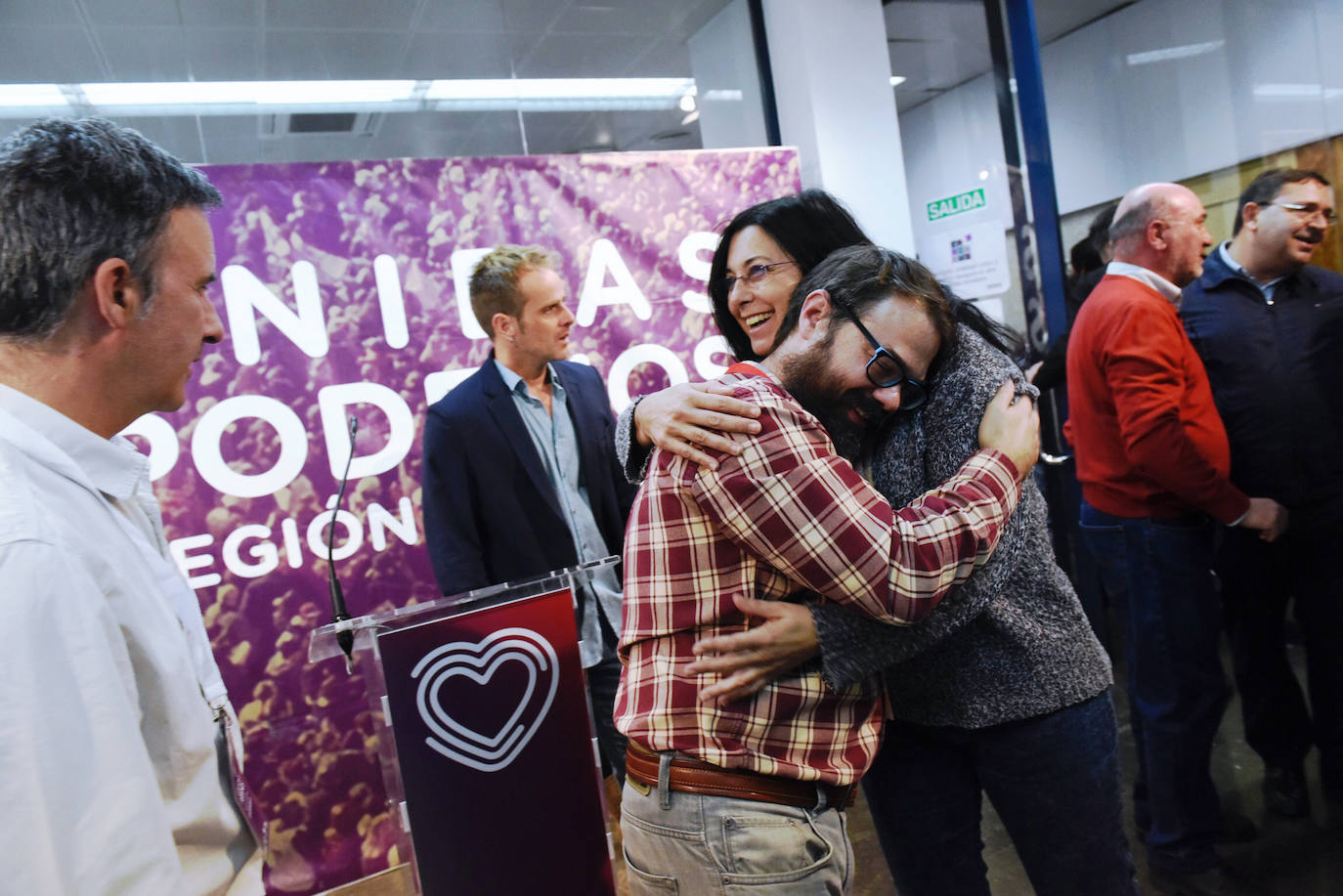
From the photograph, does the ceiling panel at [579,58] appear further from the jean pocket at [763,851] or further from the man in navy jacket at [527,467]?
the jean pocket at [763,851]

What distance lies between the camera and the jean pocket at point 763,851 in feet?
3.32

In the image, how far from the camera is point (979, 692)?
1.26 metres

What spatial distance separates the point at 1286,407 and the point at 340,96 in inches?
134

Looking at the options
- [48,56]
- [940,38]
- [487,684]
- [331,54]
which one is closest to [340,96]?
[331,54]

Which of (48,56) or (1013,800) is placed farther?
(48,56)

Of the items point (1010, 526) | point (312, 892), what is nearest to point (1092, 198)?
point (1010, 526)

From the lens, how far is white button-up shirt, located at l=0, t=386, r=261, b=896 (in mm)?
689

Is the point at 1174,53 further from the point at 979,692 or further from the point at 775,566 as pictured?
the point at 775,566

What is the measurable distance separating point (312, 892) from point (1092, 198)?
4382 mm

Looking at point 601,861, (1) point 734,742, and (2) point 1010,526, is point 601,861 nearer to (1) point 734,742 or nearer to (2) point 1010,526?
(1) point 734,742

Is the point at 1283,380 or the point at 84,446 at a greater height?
the point at 84,446

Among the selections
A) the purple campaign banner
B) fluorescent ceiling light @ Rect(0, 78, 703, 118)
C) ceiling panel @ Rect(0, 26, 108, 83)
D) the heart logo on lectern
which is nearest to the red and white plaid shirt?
the heart logo on lectern

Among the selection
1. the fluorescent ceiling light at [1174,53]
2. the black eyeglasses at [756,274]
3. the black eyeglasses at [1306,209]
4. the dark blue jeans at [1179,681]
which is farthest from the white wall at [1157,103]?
the black eyeglasses at [756,274]

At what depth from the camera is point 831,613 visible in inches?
42.3
